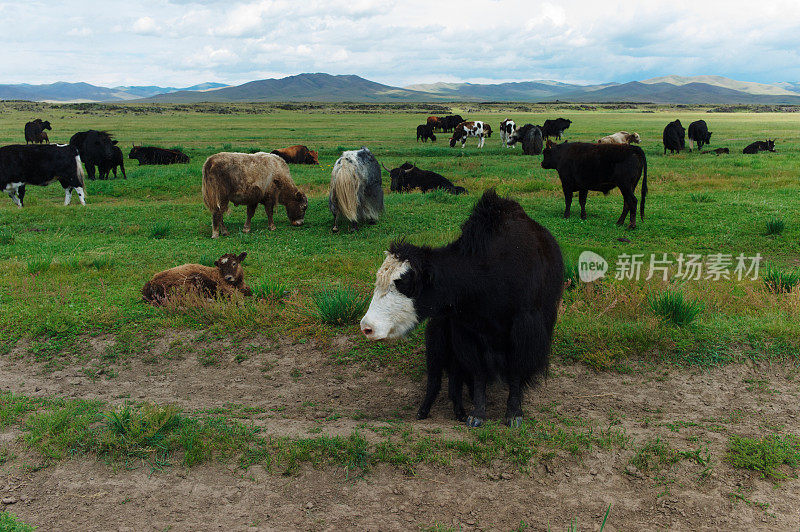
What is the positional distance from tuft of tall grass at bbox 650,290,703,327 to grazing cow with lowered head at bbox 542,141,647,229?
6002 mm

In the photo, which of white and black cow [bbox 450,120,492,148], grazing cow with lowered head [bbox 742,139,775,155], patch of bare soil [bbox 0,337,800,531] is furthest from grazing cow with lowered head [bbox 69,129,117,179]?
grazing cow with lowered head [bbox 742,139,775,155]

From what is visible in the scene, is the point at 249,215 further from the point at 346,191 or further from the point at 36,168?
the point at 36,168

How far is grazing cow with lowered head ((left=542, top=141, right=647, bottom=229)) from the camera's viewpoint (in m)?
12.5

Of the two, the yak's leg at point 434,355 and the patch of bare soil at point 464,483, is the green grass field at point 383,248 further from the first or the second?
the yak's leg at point 434,355

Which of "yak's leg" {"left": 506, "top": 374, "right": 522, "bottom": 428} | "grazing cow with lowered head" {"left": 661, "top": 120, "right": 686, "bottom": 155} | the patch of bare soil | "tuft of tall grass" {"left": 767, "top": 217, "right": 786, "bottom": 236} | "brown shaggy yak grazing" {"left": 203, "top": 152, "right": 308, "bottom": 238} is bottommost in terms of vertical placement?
the patch of bare soil

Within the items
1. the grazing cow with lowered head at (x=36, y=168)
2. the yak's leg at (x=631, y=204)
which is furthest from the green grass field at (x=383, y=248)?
the grazing cow with lowered head at (x=36, y=168)

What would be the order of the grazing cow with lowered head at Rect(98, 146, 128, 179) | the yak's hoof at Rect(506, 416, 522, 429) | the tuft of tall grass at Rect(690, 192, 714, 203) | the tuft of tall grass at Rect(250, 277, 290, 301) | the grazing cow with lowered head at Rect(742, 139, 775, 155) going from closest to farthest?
the yak's hoof at Rect(506, 416, 522, 429), the tuft of tall grass at Rect(250, 277, 290, 301), the tuft of tall grass at Rect(690, 192, 714, 203), the grazing cow with lowered head at Rect(98, 146, 128, 179), the grazing cow with lowered head at Rect(742, 139, 775, 155)

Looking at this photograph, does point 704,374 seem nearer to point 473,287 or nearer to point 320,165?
point 473,287

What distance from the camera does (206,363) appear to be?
6527 millimetres

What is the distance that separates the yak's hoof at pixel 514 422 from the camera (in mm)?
4867

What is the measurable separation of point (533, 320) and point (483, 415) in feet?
3.14

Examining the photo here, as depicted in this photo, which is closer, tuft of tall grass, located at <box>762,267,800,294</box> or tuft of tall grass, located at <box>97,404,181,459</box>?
tuft of tall grass, located at <box>97,404,181,459</box>

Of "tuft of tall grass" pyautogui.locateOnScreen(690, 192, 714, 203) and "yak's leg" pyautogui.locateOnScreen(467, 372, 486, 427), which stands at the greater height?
"tuft of tall grass" pyautogui.locateOnScreen(690, 192, 714, 203)

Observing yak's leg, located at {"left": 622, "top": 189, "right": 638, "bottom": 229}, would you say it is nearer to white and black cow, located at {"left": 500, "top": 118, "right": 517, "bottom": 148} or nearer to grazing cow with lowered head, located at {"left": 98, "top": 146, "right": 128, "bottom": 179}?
grazing cow with lowered head, located at {"left": 98, "top": 146, "right": 128, "bottom": 179}
